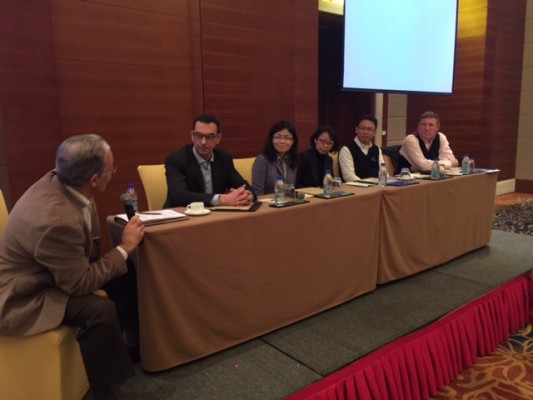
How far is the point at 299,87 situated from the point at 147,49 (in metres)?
1.53

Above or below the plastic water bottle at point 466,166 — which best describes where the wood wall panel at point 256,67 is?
above

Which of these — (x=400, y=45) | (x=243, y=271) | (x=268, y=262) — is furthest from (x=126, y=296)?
(x=400, y=45)

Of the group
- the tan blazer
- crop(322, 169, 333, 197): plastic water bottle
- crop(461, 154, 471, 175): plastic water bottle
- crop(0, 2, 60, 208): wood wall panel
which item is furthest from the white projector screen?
the tan blazer

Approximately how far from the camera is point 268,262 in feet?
6.57

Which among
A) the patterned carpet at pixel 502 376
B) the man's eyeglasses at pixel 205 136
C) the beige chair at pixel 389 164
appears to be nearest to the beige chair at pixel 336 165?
the beige chair at pixel 389 164

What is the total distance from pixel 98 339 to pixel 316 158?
6.70ft

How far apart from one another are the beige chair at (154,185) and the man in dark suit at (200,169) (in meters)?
0.11

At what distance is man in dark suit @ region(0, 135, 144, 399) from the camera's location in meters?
1.38

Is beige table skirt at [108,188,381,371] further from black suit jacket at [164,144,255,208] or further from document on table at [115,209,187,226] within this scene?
black suit jacket at [164,144,255,208]

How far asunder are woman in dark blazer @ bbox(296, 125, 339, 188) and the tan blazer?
1826mm

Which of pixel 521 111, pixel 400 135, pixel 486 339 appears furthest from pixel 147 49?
pixel 521 111

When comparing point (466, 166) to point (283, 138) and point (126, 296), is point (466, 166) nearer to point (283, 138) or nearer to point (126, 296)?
point (283, 138)

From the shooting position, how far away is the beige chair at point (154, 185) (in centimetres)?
253

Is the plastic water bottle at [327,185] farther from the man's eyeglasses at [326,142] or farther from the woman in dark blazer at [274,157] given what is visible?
the man's eyeglasses at [326,142]
